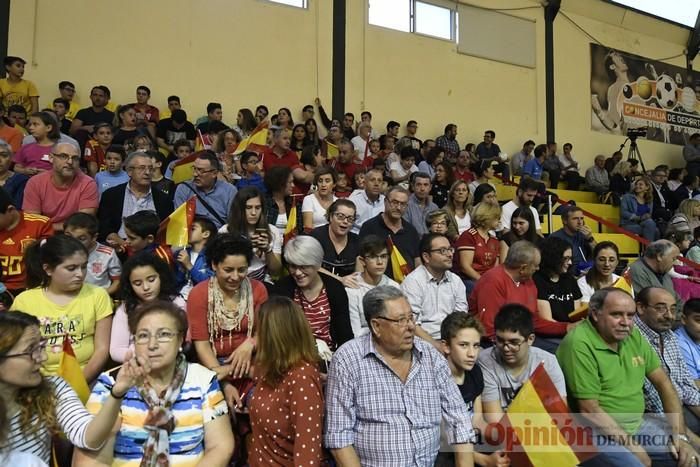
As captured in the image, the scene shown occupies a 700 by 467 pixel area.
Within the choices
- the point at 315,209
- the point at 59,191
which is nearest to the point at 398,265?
the point at 315,209

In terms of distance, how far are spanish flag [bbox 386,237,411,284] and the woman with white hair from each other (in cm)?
110

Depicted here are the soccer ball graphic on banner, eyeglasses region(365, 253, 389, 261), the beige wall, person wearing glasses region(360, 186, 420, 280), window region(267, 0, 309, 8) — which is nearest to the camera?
eyeglasses region(365, 253, 389, 261)

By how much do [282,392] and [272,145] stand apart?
495 centimetres

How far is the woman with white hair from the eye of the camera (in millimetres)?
3080

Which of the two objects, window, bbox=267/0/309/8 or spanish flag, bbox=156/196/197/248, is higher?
window, bbox=267/0/309/8

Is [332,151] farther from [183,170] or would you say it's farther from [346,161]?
[183,170]

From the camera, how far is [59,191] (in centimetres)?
412

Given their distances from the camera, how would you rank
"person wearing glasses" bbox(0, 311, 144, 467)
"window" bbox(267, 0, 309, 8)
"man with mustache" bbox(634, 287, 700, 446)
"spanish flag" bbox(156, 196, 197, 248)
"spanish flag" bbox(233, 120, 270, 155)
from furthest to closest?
"window" bbox(267, 0, 309, 8) < "spanish flag" bbox(233, 120, 270, 155) < "spanish flag" bbox(156, 196, 197, 248) < "man with mustache" bbox(634, 287, 700, 446) < "person wearing glasses" bbox(0, 311, 144, 467)

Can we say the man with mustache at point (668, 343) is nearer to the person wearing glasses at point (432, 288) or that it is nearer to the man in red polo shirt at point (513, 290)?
the man in red polo shirt at point (513, 290)

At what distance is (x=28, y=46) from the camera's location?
7.82 meters

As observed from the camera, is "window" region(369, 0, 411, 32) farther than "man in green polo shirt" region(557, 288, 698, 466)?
Yes

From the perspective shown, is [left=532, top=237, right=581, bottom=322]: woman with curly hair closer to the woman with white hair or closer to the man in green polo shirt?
the man in green polo shirt

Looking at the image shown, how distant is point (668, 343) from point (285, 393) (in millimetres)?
2391

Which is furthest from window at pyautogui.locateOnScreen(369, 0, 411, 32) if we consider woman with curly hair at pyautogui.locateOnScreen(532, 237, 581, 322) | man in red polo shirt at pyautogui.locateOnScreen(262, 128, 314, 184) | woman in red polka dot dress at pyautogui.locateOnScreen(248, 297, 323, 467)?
woman in red polka dot dress at pyautogui.locateOnScreen(248, 297, 323, 467)
